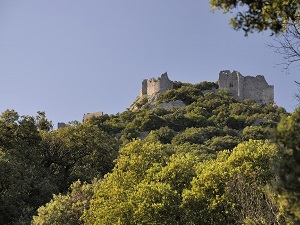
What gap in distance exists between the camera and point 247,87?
89438 millimetres

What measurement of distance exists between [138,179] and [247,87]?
69.8 m

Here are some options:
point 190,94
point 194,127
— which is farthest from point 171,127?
point 190,94

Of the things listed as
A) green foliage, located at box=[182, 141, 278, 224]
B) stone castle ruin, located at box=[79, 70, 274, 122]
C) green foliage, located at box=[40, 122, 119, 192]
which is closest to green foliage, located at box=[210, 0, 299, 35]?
green foliage, located at box=[182, 141, 278, 224]

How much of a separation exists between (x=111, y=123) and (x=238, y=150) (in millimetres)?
47850

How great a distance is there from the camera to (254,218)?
631 inches

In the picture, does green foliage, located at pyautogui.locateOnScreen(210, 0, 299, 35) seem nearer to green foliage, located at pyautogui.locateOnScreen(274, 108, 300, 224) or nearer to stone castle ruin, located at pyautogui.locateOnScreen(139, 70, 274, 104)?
green foliage, located at pyautogui.locateOnScreen(274, 108, 300, 224)

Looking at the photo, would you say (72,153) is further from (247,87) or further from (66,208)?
(247,87)

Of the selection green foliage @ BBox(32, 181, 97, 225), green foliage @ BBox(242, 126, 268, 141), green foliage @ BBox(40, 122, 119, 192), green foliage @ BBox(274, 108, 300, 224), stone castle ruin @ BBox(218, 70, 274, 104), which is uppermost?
stone castle ruin @ BBox(218, 70, 274, 104)

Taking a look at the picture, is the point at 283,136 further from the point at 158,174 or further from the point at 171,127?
the point at 171,127

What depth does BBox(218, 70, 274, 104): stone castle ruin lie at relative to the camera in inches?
3511

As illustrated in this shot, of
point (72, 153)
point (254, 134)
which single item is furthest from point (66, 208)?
point (254, 134)

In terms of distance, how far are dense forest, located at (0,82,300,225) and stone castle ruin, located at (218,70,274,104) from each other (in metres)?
46.1

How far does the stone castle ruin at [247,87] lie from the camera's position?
89.2 m

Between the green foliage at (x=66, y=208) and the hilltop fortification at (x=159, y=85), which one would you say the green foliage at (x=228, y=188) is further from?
the hilltop fortification at (x=159, y=85)
